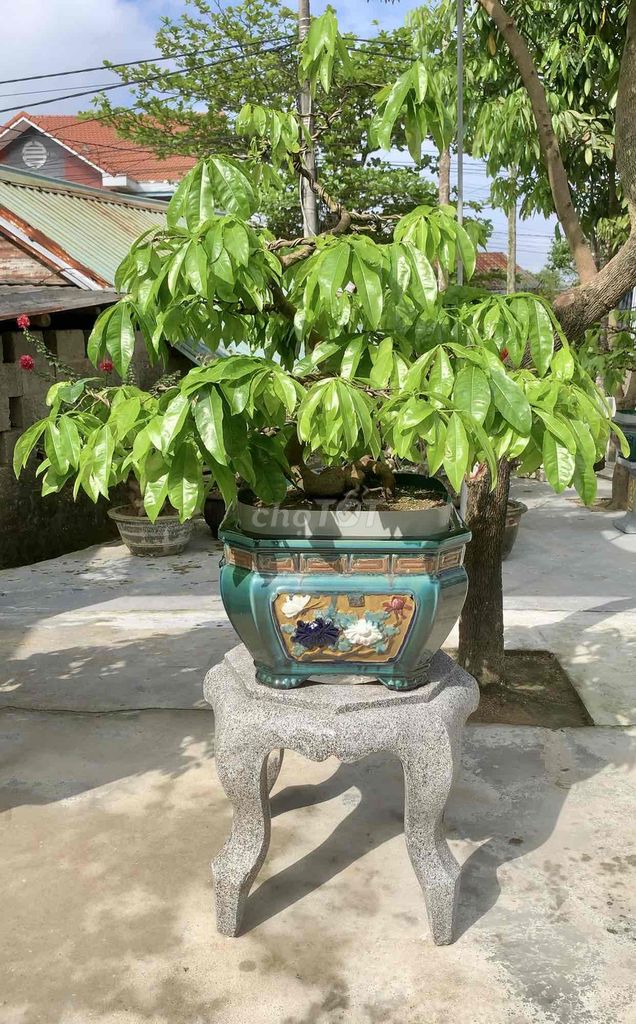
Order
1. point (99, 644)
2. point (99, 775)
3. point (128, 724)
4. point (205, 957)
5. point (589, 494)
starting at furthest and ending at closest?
point (99, 644) → point (128, 724) → point (99, 775) → point (205, 957) → point (589, 494)

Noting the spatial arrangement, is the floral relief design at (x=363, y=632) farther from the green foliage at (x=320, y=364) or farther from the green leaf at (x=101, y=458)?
the green leaf at (x=101, y=458)

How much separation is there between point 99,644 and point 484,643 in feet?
6.79

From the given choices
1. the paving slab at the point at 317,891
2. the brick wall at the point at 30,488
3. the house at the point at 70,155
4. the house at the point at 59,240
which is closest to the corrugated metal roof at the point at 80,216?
the house at the point at 59,240

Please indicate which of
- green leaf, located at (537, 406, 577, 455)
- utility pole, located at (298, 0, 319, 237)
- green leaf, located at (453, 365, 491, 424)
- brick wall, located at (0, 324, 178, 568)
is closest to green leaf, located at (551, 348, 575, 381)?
green leaf, located at (537, 406, 577, 455)

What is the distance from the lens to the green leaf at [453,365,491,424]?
68.1 inches

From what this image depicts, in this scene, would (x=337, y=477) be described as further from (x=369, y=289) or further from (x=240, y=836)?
(x=240, y=836)

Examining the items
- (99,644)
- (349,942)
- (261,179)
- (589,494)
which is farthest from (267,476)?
(99,644)

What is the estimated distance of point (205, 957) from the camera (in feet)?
7.45

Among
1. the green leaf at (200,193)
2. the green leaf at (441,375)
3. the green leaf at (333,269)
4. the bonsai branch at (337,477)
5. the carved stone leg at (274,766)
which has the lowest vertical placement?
the carved stone leg at (274,766)

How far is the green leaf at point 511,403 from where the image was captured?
67.8 inches

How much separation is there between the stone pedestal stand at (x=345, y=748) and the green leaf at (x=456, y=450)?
0.81 meters

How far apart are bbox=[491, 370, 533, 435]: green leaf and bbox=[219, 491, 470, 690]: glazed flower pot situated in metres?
0.51

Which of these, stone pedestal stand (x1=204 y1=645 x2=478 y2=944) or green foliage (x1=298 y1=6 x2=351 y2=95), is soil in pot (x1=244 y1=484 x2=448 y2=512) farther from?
green foliage (x1=298 y1=6 x2=351 y2=95)

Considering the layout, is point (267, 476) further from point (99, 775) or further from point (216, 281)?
point (99, 775)
